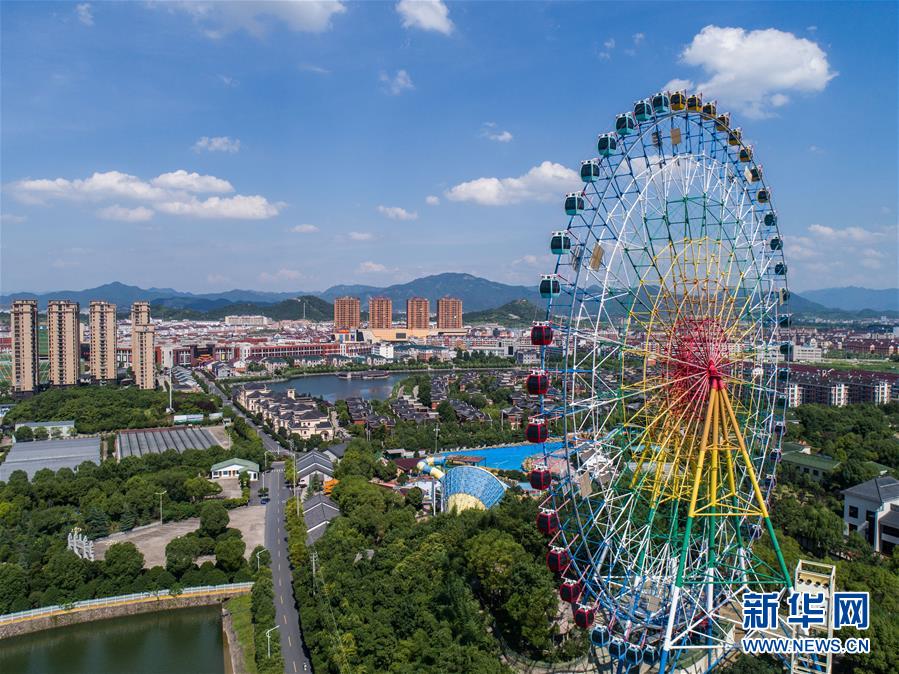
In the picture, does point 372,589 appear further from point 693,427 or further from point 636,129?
point 636,129

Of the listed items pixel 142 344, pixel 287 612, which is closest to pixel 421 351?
pixel 142 344

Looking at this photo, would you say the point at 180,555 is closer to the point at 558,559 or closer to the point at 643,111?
the point at 558,559

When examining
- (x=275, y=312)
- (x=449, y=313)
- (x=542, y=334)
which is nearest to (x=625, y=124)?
(x=542, y=334)

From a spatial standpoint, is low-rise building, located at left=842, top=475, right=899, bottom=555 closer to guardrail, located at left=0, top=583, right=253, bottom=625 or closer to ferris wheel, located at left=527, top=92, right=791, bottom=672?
ferris wheel, located at left=527, top=92, right=791, bottom=672

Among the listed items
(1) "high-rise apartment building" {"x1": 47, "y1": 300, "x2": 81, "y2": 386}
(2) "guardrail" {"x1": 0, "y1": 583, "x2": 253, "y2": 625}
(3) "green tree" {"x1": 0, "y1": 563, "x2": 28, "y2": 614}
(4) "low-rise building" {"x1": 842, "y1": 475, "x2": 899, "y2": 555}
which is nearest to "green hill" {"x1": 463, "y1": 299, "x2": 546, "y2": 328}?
(1) "high-rise apartment building" {"x1": 47, "y1": 300, "x2": 81, "y2": 386}

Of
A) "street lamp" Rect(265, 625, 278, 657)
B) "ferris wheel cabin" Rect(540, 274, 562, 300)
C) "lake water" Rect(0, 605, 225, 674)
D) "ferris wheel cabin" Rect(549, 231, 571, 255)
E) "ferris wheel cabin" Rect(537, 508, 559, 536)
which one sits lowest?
"lake water" Rect(0, 605, 225, 674)

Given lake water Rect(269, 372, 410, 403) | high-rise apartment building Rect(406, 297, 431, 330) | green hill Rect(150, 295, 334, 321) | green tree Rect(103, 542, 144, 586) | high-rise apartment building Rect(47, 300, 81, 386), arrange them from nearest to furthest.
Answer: green tree Rect(103, 542, 144, 586) < high-rise apartment building Rect(47, 300, 81, 386) < lake water Rect(269, 372, 410, 403) < high-rise apartment building Rect(406, 297, 431, 330) < green hill Rect(150, 295, 334, 321)

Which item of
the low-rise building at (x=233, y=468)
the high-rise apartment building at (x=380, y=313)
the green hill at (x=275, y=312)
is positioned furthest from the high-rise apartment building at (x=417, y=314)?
the low-rise building at (x=233, y=468)

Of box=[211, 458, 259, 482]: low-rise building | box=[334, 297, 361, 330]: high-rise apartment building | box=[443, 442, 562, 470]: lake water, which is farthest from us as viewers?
box=[334, 297, 361, 330]: high-rise apartment building
